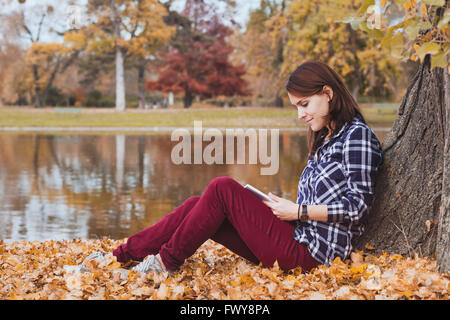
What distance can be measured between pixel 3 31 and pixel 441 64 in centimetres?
3955

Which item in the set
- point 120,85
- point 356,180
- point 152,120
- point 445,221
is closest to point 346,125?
point 356,180

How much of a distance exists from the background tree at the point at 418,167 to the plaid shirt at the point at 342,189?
279 mm

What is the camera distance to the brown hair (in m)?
3.07

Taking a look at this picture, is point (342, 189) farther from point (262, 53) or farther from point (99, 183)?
point (262, 53)

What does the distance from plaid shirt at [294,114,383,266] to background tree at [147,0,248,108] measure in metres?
31.6

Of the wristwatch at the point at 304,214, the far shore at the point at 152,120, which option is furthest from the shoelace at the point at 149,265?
the far shore at the point at 152,120

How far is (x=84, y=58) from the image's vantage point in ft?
Answer: 144

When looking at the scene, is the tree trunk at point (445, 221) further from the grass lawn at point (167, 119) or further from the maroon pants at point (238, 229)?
the grass lawn at point (167, 119)

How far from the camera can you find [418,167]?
3.22 meters

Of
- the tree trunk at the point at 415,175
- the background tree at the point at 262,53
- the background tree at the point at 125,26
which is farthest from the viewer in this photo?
the background tree at the point at 262,53

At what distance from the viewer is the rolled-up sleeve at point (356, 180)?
9.70ft

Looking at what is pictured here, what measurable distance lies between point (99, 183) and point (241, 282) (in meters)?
7.00

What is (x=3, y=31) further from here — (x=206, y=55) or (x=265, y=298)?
(x=265, y=298)
